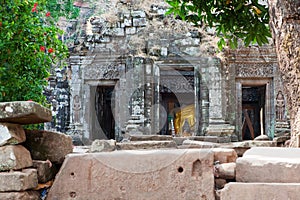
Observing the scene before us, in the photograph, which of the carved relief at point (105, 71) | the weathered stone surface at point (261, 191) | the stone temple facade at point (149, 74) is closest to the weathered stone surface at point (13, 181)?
the weathered stone surface at point (261, 191)

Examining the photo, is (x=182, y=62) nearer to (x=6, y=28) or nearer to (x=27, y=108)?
(x=6, y=28)

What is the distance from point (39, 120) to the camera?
11.5 ft

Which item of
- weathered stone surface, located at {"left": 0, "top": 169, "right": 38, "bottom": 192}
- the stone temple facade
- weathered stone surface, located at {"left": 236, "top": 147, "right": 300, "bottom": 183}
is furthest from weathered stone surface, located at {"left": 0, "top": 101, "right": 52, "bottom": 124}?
the stone temple facade

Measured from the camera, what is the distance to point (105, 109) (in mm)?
15289

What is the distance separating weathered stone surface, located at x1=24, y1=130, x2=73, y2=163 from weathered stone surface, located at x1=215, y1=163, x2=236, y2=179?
151 centimetres

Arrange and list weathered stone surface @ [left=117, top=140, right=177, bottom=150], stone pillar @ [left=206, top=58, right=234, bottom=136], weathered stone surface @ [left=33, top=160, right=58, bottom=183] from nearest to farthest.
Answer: weathered stone surface @ [left=33, top=160, right=58, bottom=183] < weathered stone surface @ [left=117, top=140, right=177, bottom=150] < stone pillar @ [left=206, top=58, right=234, bottom=136]

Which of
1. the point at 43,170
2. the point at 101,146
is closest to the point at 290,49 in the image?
the point at 101,146

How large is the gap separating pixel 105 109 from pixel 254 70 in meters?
5.95

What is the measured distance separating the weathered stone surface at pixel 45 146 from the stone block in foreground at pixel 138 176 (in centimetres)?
32

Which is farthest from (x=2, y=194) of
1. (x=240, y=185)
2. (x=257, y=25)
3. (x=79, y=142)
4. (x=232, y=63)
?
(x=232, y=63)

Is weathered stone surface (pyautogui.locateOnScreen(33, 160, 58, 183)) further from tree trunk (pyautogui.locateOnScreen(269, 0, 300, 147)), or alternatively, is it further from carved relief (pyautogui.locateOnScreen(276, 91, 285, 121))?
carved relief (pyautogui.locateOnScreen(276, 91, 285, 121))

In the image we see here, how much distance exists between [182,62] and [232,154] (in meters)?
9.27

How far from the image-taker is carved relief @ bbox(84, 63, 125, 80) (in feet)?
42.9

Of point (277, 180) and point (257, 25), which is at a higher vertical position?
point (257, 25)
